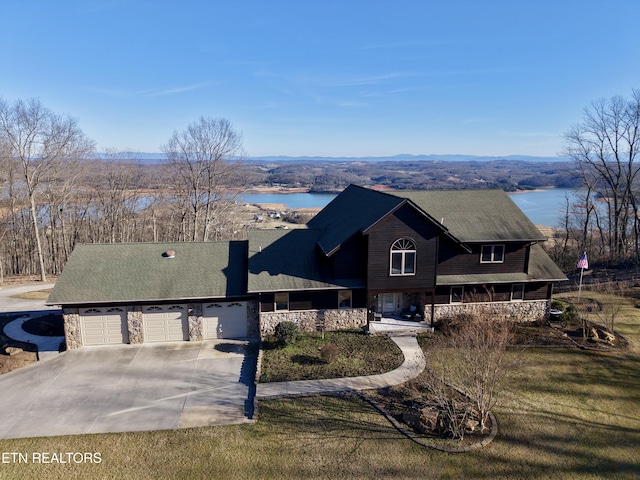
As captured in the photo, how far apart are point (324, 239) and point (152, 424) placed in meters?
11.8

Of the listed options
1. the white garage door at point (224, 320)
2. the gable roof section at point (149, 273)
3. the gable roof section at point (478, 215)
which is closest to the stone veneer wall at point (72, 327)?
the gable roof section at point (149, 273)

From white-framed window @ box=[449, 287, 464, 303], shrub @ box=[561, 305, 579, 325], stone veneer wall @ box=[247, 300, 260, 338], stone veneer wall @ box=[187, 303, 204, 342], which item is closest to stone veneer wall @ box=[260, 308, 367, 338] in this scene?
stone veneer wall @ box=[247, 300, 260, 338]

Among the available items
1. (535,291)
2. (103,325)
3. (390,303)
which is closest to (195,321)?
(103,325)

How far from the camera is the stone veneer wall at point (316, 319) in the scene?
19266 millimetres

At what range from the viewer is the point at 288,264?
2027 cm

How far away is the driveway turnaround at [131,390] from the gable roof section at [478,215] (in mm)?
12212

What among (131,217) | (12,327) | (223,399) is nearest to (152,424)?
(223,399)

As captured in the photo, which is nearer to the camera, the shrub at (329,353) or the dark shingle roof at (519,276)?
the shrub at (329,353)

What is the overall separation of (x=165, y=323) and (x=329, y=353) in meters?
Answer: 8.15

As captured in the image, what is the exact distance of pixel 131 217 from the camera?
4431 centimetres

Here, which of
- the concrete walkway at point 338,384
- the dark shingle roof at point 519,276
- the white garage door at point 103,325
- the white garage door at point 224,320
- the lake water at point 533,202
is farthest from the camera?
the lake water at point 533,202

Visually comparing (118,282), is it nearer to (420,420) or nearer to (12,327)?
(12,327)

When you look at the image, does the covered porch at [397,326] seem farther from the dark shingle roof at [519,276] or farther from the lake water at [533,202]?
the lake water at [533,202]

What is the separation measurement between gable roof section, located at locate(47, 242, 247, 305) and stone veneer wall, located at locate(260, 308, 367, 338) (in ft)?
6.75
